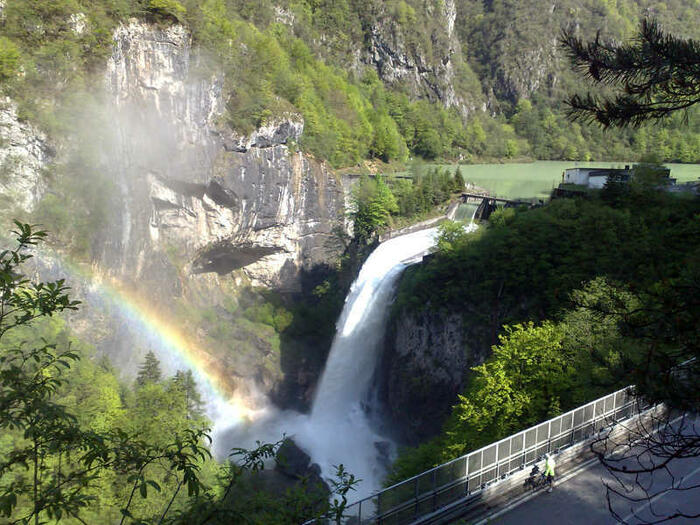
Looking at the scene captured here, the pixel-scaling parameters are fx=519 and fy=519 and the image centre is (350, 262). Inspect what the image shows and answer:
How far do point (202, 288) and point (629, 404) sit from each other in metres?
27.0

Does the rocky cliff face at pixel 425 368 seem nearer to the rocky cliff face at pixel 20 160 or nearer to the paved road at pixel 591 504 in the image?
the paved road at pixel 591 504

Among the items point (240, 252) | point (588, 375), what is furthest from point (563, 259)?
point (240, 252)

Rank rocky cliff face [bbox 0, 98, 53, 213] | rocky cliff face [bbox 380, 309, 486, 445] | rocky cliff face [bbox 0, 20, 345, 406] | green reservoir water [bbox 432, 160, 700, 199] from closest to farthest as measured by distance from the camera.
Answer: rocky cliff face [bbox 380, 309, 486, 445], rocky cliff face [bbox 0, 98, 53, 213], rocky cliff face [bbox 0, 20, 345, 406], green reservoir water [bbox 432, 160, 700, 199]

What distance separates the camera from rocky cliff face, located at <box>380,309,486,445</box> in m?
20.1

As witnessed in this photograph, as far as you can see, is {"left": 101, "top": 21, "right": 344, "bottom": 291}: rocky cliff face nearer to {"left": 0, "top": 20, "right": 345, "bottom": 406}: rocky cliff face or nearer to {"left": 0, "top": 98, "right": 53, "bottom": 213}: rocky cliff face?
{"left": 0, "top": 20, "right": 345, "bottom": 406}: rocky cliff face

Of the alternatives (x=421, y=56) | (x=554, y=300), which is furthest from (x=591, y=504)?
(x=421, y=56)

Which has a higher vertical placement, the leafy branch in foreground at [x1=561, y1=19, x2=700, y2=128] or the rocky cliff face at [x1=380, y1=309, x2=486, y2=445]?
the leafy branch in foreground at [x1=561, y1=19, x2=700, y2=128]

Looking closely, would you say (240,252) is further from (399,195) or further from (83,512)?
(83,512)

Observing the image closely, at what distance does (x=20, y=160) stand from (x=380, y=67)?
6719cm

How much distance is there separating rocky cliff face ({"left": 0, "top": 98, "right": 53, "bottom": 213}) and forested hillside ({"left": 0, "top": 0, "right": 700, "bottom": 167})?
783 mm

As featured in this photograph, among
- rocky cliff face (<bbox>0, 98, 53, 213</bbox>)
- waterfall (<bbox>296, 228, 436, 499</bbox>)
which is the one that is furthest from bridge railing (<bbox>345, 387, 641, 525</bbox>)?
rocky cliff face (<bbox>0, 98, 53, 213</bbox>)

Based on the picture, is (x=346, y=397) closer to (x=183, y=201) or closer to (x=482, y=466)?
(x=183, y=201)

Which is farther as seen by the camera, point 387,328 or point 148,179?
point 148,179

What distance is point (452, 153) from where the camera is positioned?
75750mm
